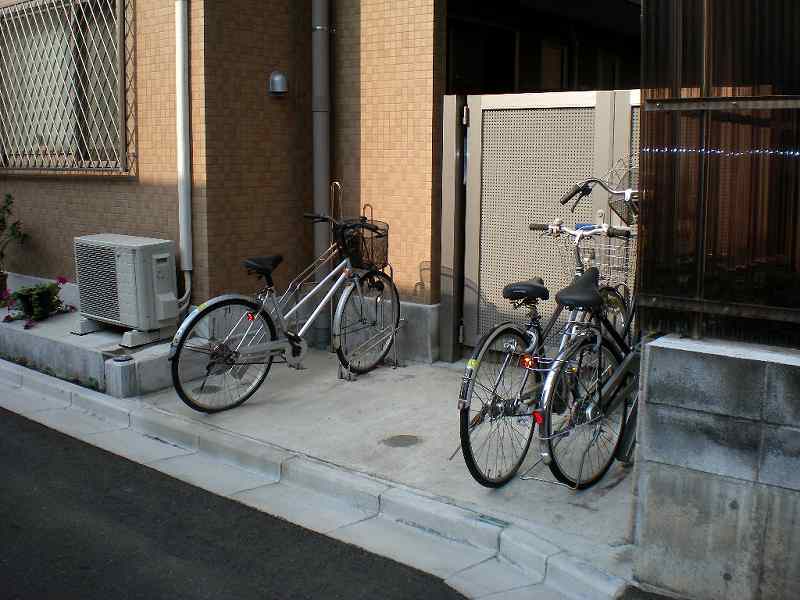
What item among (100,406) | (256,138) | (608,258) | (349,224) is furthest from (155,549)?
(256,138)

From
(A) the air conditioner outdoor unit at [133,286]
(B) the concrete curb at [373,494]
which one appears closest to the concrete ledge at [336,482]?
(B) the concrete curb at [373,494]

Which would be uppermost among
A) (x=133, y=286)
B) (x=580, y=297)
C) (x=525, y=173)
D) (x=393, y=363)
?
(x=525, y=173)

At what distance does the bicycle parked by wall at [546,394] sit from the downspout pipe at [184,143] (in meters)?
3.76

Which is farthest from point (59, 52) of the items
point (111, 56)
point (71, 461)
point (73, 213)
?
point (71, 461)

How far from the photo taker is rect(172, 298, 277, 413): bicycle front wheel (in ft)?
22.0

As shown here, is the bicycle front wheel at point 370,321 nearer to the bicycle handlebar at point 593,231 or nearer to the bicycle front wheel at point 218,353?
the bicycle front wheel at point 218,353

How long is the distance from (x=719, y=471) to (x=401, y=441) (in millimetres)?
2616

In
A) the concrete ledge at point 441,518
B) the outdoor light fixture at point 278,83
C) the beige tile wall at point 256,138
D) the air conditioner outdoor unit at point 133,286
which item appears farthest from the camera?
the outdoor light fixture at point 278,83

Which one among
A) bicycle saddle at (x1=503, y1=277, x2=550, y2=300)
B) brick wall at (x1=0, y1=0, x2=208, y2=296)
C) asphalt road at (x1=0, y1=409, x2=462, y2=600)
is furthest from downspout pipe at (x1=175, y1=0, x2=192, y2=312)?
bicycle saddle at (x1=503, y1=277, x2=550, y2=300)

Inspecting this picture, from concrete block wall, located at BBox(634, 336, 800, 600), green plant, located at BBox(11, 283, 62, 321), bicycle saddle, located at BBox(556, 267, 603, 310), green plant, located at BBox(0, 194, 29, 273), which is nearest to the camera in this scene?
concrete block wall, located at BBox(634, 336, 800, 600)

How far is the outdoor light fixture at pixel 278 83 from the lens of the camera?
27.5 ft

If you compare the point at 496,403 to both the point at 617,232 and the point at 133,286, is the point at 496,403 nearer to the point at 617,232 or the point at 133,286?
the point at 617,232

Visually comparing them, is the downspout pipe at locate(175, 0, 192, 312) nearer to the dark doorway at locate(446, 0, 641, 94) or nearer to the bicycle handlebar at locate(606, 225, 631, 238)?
the dark doorway at locate(446, 0, 641, 94)

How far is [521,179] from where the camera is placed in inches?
303
